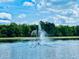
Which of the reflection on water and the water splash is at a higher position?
the water splash

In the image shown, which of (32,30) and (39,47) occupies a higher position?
(32,30)

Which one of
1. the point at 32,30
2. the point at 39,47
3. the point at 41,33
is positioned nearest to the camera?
the point at 32,30

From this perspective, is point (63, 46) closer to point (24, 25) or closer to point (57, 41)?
point (57, 41)

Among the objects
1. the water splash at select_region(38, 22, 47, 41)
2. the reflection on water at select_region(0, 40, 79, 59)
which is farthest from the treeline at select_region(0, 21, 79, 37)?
the reflection on water at select_region(0, 40, 79, 59)

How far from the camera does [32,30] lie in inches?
246

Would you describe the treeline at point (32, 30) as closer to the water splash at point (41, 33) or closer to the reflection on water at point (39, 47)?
the water splash at point (41, 33)

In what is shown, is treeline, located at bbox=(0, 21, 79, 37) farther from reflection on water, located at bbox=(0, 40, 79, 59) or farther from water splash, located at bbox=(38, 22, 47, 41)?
reflection on water, located at bbox=(0, 40, 79, 59)

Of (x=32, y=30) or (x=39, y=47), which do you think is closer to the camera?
(x=32, y=30)

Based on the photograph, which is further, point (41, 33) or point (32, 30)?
point (41, 33)

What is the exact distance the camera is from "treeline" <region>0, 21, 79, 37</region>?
6.15 meters

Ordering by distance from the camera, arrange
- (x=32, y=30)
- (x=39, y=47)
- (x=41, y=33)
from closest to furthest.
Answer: (x=32, y=30) < (x=39, y=47) < (x=41, y=33)

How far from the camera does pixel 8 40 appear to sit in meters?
6.19

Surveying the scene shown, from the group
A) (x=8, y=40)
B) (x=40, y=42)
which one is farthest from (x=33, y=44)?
(x=8, y=40)

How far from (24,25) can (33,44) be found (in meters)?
0.55
